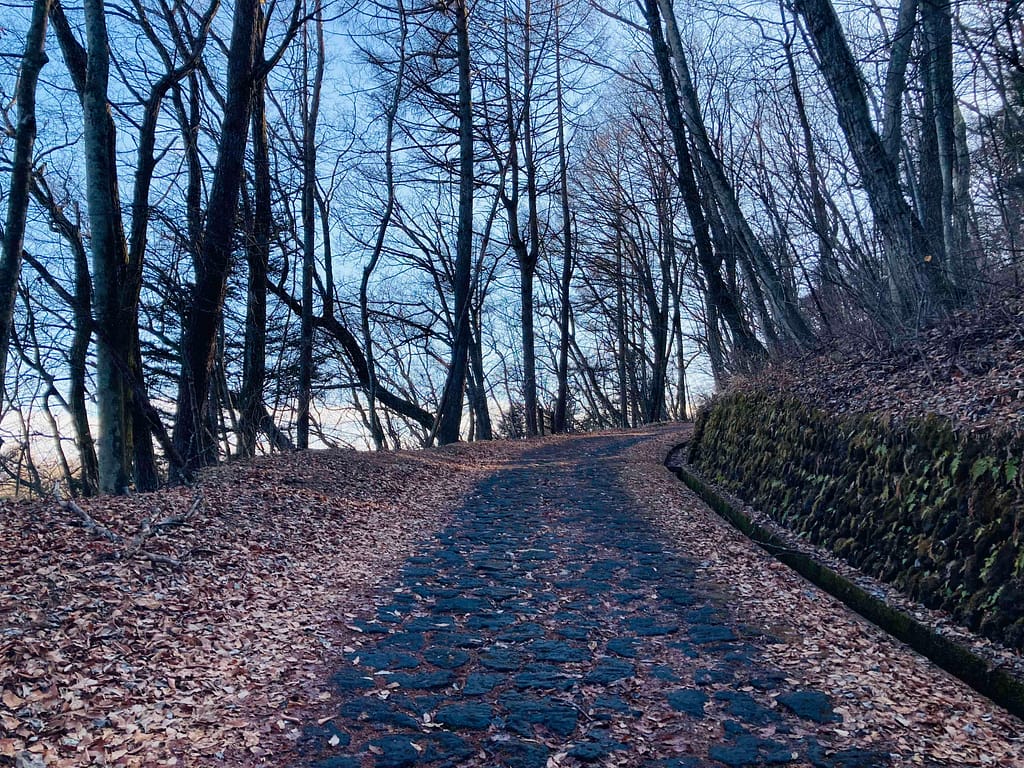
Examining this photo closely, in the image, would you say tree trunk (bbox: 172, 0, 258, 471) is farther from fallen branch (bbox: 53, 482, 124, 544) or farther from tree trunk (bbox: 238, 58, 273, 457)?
fallen branch (bbox: 53, 482, 124, 544)

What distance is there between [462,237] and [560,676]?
13.8m

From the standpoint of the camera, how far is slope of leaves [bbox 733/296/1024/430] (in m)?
5.76

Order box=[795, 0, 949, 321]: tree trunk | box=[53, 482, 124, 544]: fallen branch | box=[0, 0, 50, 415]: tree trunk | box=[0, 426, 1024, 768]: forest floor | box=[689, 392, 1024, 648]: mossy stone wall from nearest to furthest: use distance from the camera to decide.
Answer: box=[0, 426, 1024, 768]: forest floor < box=[689, 392, 1024, 648]: mossy stone wall < box=[53, 482, 124, 544]: fallen branch < box=[0, 0, 50, 415]: tree trunk < box=[795, 0, 949, 321]: tree trunk

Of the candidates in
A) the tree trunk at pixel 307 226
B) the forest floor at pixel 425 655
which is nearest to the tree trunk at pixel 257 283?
the tree trunk at pixel 307 226

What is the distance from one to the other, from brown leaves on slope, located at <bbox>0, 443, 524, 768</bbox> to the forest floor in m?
0.02

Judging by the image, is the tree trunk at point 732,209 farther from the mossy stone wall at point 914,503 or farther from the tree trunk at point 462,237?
the tree trunk at point 462,237

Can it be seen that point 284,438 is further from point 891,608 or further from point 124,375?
point 891,608

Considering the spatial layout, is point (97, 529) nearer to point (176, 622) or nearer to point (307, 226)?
point (176, 622)

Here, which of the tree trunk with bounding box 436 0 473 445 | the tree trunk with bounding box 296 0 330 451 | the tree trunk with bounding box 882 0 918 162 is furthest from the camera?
the tree trunk with bounding box 436 0 473 445

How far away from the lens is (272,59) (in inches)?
432

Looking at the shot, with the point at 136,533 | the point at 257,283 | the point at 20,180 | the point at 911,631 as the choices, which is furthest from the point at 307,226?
the point at 911,631

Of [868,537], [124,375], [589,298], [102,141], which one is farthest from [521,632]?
[589,298]

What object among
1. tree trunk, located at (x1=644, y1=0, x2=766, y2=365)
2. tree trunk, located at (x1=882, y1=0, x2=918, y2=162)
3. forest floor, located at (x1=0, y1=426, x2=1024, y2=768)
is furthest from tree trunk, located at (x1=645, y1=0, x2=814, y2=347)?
forest floor, located at (x1=0, y1=426, x2=1024, y2=768)

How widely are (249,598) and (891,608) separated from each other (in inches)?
190
